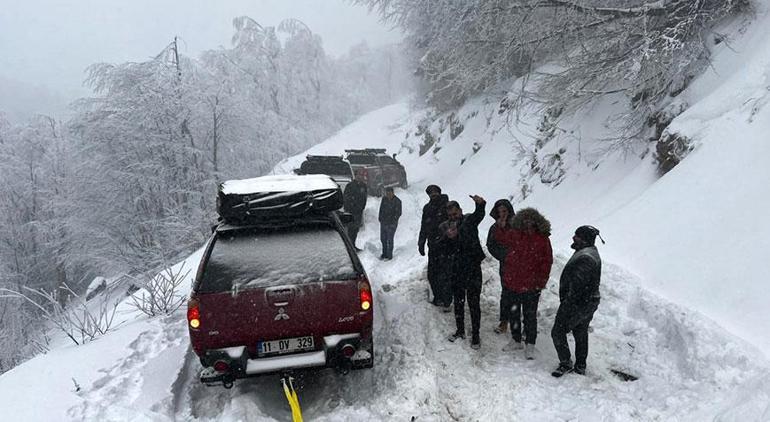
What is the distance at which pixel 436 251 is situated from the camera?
6273 millimetres

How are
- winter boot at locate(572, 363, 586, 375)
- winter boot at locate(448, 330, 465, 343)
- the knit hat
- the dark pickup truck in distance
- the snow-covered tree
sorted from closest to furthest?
the knit hat, winter boot at locate(572, 363, 586, 375), winter boot at locate(448, 330, 465, 343), the snow-covered tree, the dark pickup truck in distance

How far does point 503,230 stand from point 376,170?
12651mm

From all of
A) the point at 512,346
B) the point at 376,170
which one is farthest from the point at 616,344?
the point at 376,170

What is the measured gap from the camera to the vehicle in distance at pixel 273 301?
158 inches

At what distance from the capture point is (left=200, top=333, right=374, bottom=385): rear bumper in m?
4.04

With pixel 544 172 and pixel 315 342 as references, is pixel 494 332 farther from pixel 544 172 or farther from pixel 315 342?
pixel 544 172

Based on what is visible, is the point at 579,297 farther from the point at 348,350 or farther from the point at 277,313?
the point at 277,313

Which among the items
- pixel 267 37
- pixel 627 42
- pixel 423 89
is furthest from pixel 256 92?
pixel 627 42

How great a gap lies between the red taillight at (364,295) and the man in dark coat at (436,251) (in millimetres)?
1916

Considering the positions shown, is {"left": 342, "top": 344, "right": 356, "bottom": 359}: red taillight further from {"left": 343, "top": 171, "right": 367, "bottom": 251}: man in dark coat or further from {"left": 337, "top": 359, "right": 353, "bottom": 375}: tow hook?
{"left": 343, "top": 171, "right": 367, "bottom": 251}: man in dark coat

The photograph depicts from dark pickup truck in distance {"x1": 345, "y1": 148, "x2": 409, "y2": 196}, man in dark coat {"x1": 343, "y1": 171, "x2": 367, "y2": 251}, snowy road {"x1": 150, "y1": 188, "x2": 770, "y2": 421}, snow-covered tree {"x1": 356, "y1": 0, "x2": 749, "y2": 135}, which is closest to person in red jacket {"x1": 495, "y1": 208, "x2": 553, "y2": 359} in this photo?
snowy road {"x1": 150, "y1": 188, "x2": 770, "y2": 421}

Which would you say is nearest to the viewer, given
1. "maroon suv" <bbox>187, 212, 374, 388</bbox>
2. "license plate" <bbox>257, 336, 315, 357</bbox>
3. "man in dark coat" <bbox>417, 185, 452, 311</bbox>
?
"maroon suv" <bbox>187, 212, 374, 388</bbox>

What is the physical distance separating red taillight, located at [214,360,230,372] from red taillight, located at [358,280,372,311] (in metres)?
1.31

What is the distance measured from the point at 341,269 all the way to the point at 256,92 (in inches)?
1533
